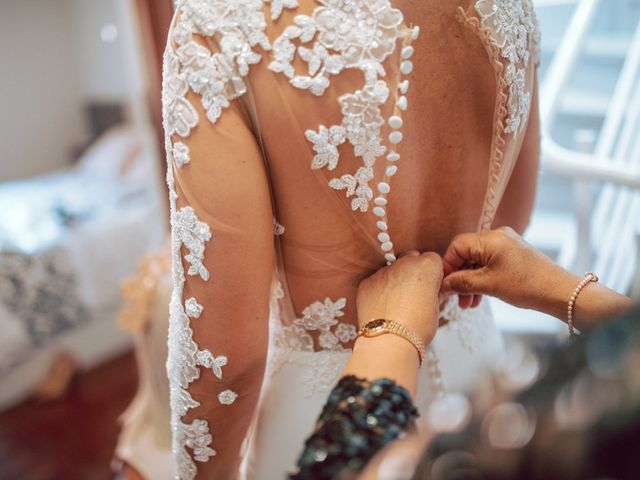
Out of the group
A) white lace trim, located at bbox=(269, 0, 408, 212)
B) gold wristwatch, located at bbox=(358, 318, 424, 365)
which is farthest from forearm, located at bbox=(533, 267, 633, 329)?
white lace trim, located at bbox=(269, 0, 408, 212)

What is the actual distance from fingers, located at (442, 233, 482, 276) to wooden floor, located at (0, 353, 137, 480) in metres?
2.17

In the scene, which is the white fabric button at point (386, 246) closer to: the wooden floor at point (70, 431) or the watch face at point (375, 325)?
the watch face at point (375, 325)

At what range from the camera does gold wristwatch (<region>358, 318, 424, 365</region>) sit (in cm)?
70

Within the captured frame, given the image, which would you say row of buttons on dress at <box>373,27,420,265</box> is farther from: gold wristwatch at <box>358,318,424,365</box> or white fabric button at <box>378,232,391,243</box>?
gold wristwatch at <box>358,318,424,365</box>

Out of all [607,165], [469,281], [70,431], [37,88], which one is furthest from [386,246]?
[37,88]

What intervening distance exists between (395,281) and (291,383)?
30 centimetres

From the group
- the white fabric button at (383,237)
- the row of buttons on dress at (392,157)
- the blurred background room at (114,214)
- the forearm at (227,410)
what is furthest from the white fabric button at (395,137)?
the blurred background room at (114,214)

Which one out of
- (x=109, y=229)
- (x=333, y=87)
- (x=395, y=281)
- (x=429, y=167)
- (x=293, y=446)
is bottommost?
(x=109, y=229)

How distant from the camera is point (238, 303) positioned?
78 centimetres

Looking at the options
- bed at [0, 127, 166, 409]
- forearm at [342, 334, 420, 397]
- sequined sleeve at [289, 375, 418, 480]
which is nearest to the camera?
sequined sleeve at [289, 375, 418, 480]

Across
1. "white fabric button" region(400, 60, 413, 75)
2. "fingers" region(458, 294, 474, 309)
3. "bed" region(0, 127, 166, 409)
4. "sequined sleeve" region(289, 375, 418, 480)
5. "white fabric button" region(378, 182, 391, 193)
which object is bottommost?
"bed" region(0, 127, 166, 409)

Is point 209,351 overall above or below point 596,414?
below

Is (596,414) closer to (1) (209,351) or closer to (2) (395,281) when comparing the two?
(2) (395,281)

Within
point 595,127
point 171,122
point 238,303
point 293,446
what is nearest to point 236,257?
point 238,303
